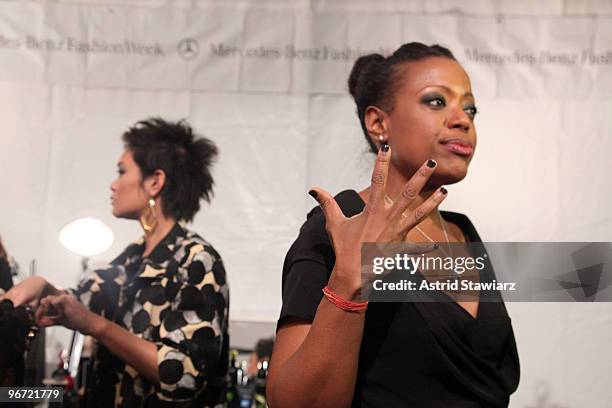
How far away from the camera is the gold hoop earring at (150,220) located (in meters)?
2.00

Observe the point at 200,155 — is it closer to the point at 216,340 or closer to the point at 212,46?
the point at 212,46

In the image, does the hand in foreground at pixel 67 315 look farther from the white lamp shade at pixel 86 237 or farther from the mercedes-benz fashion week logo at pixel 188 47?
the mercedes-benz fashion week logo at pixel 188 47

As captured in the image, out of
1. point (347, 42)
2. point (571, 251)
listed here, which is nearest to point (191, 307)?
point (347, 42)

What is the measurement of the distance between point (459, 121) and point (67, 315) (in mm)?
1016

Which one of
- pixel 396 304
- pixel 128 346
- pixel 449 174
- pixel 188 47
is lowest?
pixel 128 346

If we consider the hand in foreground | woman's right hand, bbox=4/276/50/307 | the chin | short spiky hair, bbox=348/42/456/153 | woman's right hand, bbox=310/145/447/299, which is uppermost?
short spiky hair, bbox=348/42/456/153

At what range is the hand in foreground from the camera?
1877 mm

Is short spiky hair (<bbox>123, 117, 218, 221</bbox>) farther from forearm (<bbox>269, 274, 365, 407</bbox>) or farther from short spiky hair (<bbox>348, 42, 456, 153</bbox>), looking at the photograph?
forearm (<bbox>269, 274, 365, 407</bbox>)

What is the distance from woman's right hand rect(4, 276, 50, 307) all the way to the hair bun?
88cm

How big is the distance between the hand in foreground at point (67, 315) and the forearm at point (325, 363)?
2.58 feet

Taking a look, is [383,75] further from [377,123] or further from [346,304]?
[346,304]

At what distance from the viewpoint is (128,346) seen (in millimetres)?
1852

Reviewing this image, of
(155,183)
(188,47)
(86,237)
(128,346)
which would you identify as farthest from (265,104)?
(128,346)

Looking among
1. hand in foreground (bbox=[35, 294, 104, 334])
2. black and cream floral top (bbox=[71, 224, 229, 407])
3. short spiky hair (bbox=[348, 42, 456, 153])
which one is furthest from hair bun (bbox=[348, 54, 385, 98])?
hand in foreground (bbox=[35, 294, 104, 334])
